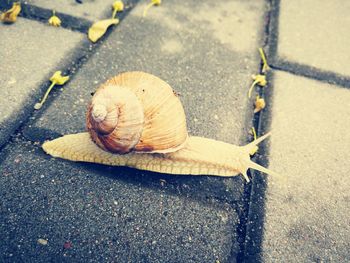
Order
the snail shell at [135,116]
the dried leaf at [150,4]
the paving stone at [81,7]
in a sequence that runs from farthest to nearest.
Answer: the dried leaf at [150,4] → the paving stone at [81,7] → the snail shell at [135,116]

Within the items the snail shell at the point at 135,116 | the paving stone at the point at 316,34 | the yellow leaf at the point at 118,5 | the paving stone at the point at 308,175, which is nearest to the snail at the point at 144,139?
the snail shell at the point at 135,116

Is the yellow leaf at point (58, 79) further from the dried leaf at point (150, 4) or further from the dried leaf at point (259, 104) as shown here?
the dried leaf at point (259, 104)

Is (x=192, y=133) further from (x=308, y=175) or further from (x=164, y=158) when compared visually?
(x=308, y=175)

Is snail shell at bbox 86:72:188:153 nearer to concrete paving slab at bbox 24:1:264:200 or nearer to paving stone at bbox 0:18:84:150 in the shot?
concrete paving slab at bbox 24:1:264:200

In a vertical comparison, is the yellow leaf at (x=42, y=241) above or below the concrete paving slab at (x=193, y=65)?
below

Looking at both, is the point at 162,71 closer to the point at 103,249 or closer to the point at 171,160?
the point at 171,160

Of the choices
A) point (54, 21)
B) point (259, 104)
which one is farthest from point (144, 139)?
point (54, 21)
